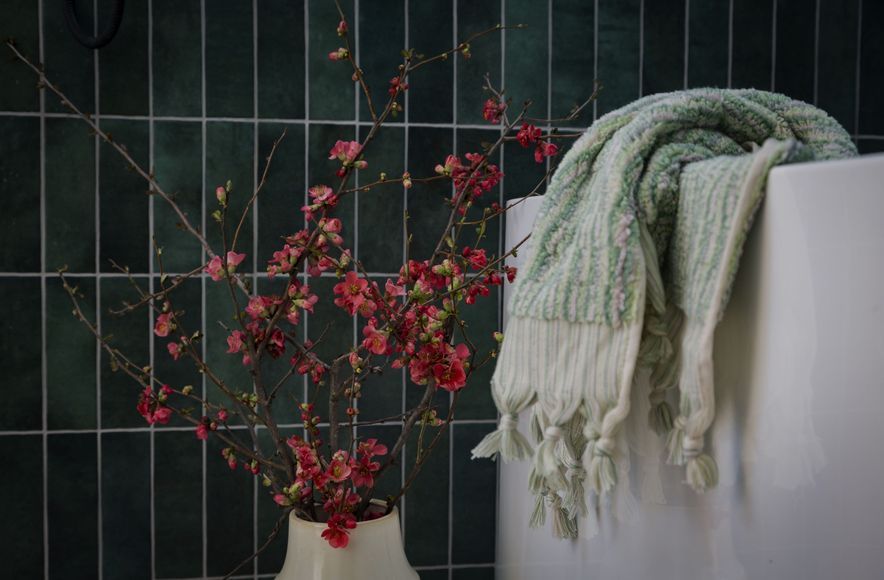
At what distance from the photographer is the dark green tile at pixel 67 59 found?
1474 millimetres

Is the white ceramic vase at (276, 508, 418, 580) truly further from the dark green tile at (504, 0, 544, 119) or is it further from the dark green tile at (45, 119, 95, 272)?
the dark green tile at (504, 0, 544, 119)

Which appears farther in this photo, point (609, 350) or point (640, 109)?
point (640, 109)

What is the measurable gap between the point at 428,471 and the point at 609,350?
87 centimetres

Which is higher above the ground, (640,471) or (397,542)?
(640,471)

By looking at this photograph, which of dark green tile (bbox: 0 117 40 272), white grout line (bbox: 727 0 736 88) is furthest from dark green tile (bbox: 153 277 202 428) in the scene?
white grout line (bbox: 727 0 736 88)

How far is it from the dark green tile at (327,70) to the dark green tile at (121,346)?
47 centimetres

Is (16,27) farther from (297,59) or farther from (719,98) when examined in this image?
(719,98)

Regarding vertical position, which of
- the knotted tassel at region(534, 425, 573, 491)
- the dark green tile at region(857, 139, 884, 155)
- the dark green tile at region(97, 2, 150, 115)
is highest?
the dark green tile at region(97, 2, 150, 115)

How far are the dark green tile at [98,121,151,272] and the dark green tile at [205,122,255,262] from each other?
0.11m

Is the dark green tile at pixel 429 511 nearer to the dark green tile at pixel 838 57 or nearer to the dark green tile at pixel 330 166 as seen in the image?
the dark green tile at pixel 330 166

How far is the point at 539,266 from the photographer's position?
95 centimetres

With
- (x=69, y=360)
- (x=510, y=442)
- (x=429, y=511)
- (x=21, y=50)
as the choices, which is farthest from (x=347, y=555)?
(x=21, y=50)

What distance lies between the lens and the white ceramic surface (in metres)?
0.67

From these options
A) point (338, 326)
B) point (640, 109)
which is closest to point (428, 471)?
point (338, 326)
